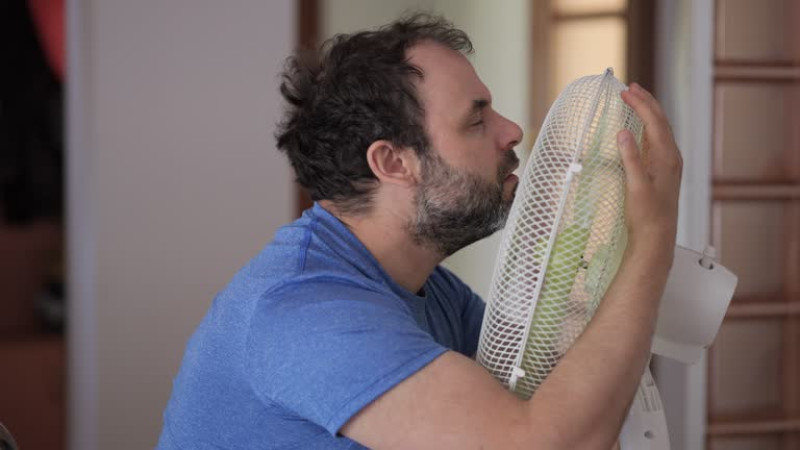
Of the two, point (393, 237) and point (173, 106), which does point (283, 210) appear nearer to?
point (173, 106)

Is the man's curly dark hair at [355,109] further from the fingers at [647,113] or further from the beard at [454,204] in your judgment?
the fingers at [647,113]

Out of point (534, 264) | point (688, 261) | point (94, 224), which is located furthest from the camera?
point (94, 224)

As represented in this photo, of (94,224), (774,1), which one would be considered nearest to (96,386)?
(94,224)

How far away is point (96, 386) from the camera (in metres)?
2.87

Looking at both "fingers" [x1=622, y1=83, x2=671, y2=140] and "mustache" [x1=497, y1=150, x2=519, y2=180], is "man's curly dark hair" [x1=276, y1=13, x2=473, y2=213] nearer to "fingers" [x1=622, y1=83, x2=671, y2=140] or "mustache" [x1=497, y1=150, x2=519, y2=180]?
"mustache" [x1=497, y1=150, x2=519, y2=180]

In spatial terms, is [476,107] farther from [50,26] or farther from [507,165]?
[50,26]

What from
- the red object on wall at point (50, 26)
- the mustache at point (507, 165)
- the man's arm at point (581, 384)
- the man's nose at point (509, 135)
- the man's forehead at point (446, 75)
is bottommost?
the man's arm at point (581, 384)

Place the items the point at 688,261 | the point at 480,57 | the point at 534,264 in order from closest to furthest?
the point at 534,264, the point at 688,261, the point at 480,57

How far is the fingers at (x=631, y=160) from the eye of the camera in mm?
1104

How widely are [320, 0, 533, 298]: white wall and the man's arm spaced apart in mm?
2277

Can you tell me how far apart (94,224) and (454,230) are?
1786 millimetres

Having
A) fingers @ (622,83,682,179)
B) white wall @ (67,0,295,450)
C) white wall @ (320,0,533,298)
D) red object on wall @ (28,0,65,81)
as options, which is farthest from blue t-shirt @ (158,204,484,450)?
red object on wall @ (28,0,65,81)

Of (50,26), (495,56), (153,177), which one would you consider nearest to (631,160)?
(153,177)

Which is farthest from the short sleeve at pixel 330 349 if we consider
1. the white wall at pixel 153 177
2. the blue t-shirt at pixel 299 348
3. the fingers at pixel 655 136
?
the white wall at pixel 153 177
